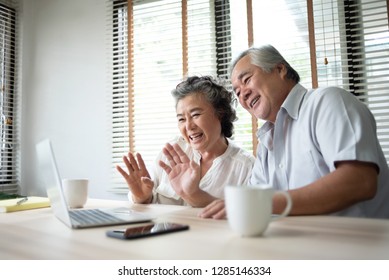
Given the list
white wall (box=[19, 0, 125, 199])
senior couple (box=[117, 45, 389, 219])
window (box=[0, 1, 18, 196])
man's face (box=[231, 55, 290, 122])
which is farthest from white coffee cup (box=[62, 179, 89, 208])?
window (box=[0, 1, 18, 196])

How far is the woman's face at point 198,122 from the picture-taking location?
166 centimetres

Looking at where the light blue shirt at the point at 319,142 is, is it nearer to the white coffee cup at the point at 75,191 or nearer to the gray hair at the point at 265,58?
the gray hair at the point at 265,58

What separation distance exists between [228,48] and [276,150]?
1413mm

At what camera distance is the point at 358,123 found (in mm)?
1018

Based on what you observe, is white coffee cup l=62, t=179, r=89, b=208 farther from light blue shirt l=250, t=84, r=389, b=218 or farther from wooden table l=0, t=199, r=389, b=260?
light blue shirt l=250, t=84, r=389, b=218

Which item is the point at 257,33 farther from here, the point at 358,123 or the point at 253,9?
the point at 358,123

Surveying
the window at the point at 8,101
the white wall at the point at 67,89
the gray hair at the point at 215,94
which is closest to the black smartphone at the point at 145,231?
the gray hair at the point at 215,94

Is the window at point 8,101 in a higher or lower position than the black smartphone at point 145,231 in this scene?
higher

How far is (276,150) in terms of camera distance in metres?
1.30

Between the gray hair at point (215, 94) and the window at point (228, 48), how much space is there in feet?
1.43
